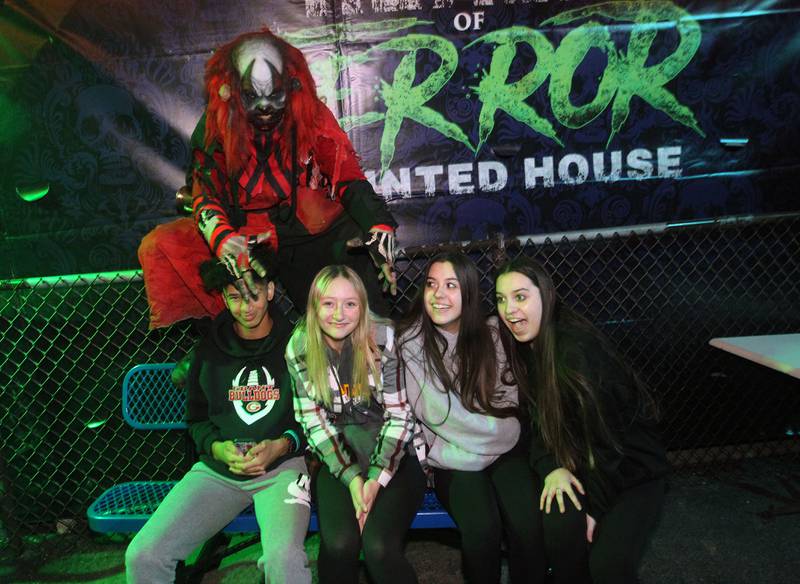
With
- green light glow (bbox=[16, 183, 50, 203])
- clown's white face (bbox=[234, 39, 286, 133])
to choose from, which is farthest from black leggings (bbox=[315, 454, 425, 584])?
green light glow (bbox=[16, 183, 50, 203])

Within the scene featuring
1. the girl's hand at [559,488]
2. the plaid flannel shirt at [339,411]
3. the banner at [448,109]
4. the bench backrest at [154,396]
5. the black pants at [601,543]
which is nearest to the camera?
the black pants at [601,543]

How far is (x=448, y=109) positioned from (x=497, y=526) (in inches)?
92.1

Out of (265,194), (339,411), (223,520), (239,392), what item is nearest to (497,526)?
(339,411)

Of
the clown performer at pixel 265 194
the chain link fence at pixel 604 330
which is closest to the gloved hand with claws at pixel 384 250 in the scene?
the clown performer at pixel 265 194

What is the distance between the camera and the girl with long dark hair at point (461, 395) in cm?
225

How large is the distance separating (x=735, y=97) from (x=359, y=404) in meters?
2.97

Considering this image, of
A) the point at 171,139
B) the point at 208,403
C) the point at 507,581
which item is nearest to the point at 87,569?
the point at 208,403

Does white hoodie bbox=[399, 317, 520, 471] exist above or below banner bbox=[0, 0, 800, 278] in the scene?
below

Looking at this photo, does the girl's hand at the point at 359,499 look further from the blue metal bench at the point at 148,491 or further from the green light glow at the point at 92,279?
the green light glow at the point at 92,279

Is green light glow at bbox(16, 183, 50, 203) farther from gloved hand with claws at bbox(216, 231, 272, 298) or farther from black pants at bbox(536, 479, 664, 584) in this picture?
black pants at bbox(536, 479, 664, 584)

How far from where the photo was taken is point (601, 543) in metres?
2.06

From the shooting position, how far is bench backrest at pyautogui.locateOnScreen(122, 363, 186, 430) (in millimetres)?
2816

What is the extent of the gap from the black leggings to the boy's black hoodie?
0.36m

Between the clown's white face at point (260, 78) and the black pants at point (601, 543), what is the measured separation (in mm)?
1991
